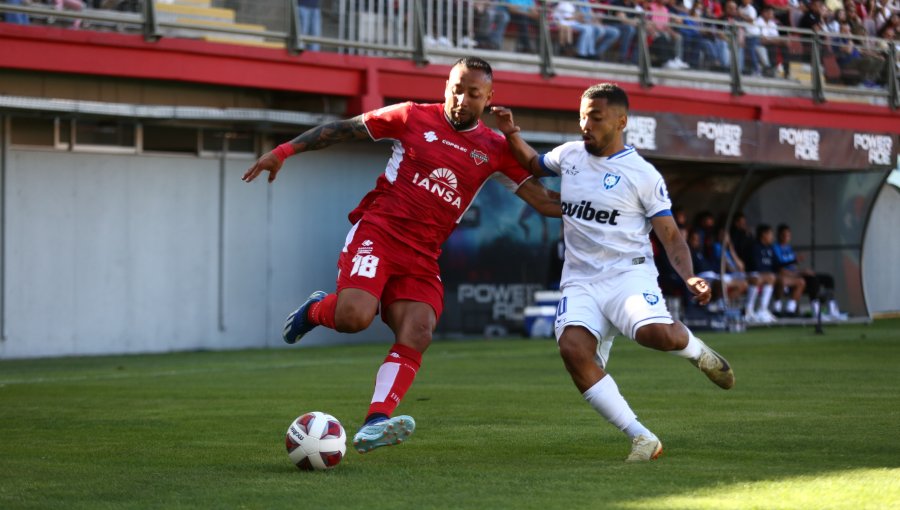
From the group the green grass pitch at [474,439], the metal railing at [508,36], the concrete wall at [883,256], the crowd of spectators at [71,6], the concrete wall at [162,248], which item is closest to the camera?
the green grass pitch at [474,439]

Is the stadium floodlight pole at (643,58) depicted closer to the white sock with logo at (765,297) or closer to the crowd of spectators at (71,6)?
the white sock with logo at (765,297)

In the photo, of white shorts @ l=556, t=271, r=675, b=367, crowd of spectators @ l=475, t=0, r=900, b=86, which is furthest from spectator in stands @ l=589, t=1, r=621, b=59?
white shorts @ l=556, t=271, r=675, b=367

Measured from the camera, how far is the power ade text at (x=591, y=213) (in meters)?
7.65

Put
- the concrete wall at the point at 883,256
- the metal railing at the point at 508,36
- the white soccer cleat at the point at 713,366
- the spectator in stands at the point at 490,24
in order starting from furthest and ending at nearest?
the concrete wall at the point at 883,256 → the spectator in stands at the point at 490,24 → the metal railing at the point at 508,36 → the white soccer cleat at the point at 713,366

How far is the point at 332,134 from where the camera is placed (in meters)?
8.28

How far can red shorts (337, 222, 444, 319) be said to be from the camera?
7.76m

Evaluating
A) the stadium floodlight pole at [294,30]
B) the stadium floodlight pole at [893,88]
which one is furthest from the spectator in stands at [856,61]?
the stadium floodlight pole at [294,30]

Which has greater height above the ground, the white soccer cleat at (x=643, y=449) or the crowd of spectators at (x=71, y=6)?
the crowd of spectators at (x=71, y=6)

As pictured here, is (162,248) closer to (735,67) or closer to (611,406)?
(735,67)

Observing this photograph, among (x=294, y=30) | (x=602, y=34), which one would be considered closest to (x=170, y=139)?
(x=294, y=30)

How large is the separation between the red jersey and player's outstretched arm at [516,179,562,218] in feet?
0.51

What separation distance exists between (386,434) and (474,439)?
4.68 feet

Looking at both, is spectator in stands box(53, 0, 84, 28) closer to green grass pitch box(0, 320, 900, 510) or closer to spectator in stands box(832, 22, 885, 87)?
green grass pitch box(0, 320, 900, 510)

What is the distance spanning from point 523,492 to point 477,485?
32cm
